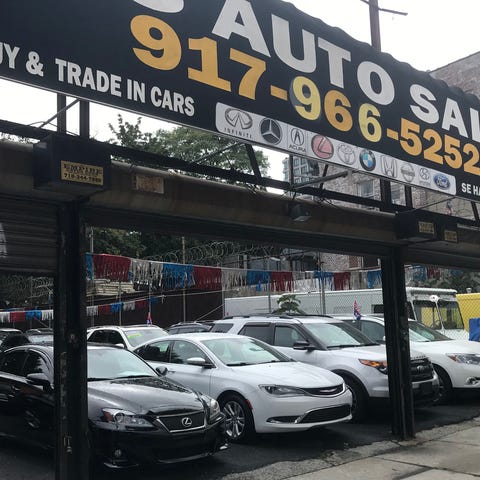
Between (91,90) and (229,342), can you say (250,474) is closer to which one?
(229,342)

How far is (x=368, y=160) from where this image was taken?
22.1 feet

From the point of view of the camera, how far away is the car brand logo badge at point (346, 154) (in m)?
6.41

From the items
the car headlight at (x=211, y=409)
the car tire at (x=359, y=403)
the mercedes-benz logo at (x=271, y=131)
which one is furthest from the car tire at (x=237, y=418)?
the mercedes-benz logo at (x=271, y=131)

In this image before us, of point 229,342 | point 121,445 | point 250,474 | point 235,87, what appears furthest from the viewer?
point 229,342

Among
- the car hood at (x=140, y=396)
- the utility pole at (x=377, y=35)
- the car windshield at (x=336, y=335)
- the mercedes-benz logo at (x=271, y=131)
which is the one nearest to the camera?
the mercedes-benz logo at (x=271, y=131)

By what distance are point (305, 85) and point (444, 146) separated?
2.63 m

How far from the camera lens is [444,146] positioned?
26.0 feet

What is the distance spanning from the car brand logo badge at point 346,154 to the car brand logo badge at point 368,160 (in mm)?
146

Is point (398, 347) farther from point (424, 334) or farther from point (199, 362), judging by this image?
point (424, 334)

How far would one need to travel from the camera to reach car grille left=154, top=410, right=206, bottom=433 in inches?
255

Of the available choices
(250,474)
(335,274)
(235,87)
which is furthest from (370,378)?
(335,274)

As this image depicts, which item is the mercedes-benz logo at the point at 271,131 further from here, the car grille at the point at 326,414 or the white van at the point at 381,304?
the white van at the point at 381,304

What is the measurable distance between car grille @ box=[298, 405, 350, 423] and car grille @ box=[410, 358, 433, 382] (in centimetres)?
197

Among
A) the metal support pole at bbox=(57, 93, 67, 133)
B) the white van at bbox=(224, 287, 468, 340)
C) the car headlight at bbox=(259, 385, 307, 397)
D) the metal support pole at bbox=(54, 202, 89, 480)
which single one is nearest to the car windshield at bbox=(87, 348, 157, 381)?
the car headlight at bbox=(259, 385, 307, 397)
